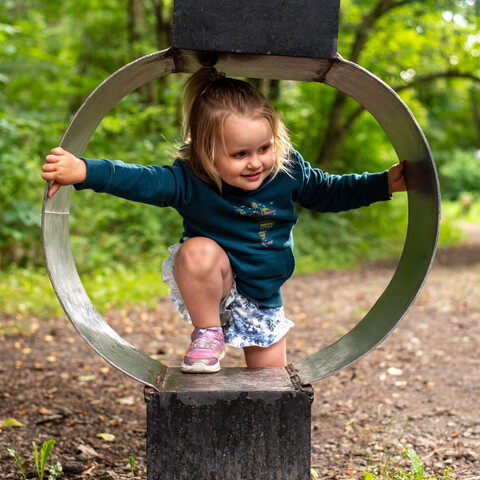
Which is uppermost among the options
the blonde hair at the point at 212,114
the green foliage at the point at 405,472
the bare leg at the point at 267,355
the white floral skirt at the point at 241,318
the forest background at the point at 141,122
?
the forest background at the point at 141,122

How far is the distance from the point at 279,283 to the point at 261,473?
801mm

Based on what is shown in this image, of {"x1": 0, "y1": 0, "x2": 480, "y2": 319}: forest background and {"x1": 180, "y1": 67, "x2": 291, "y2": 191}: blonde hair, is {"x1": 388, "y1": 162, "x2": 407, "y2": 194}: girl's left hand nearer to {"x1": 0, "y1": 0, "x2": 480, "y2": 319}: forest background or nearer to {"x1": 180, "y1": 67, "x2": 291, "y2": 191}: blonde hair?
{"x1": 180, "y1": 67, "x2": 291, "y2": 191}: blonde hair

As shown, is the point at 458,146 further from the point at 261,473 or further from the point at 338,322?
the point at 261,473

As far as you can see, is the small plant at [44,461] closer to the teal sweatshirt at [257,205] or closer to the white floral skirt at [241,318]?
the white floral skirt at [241,318]

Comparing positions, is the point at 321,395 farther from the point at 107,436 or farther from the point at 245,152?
the point at 245,152

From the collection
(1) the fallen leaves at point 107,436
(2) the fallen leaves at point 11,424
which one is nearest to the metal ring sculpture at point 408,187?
(1) the fallen leaves at point 107,436

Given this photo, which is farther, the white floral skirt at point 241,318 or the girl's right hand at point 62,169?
the white floral skirt at point 241,318

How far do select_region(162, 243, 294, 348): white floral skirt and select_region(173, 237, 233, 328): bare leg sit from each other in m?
0.16

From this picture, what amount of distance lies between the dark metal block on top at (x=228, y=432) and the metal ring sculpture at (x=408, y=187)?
4.4 inches

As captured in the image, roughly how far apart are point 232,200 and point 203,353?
0.63 meters

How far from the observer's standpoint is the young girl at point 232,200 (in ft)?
7.31

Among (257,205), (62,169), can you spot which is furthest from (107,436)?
(62,169)

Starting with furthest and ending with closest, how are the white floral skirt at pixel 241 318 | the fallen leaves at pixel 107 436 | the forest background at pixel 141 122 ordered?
the forest background at pixel 141 122, the fallen leaves at pixel 107 436, the white floral skirt at pixel 241 318

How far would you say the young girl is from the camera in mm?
2229
